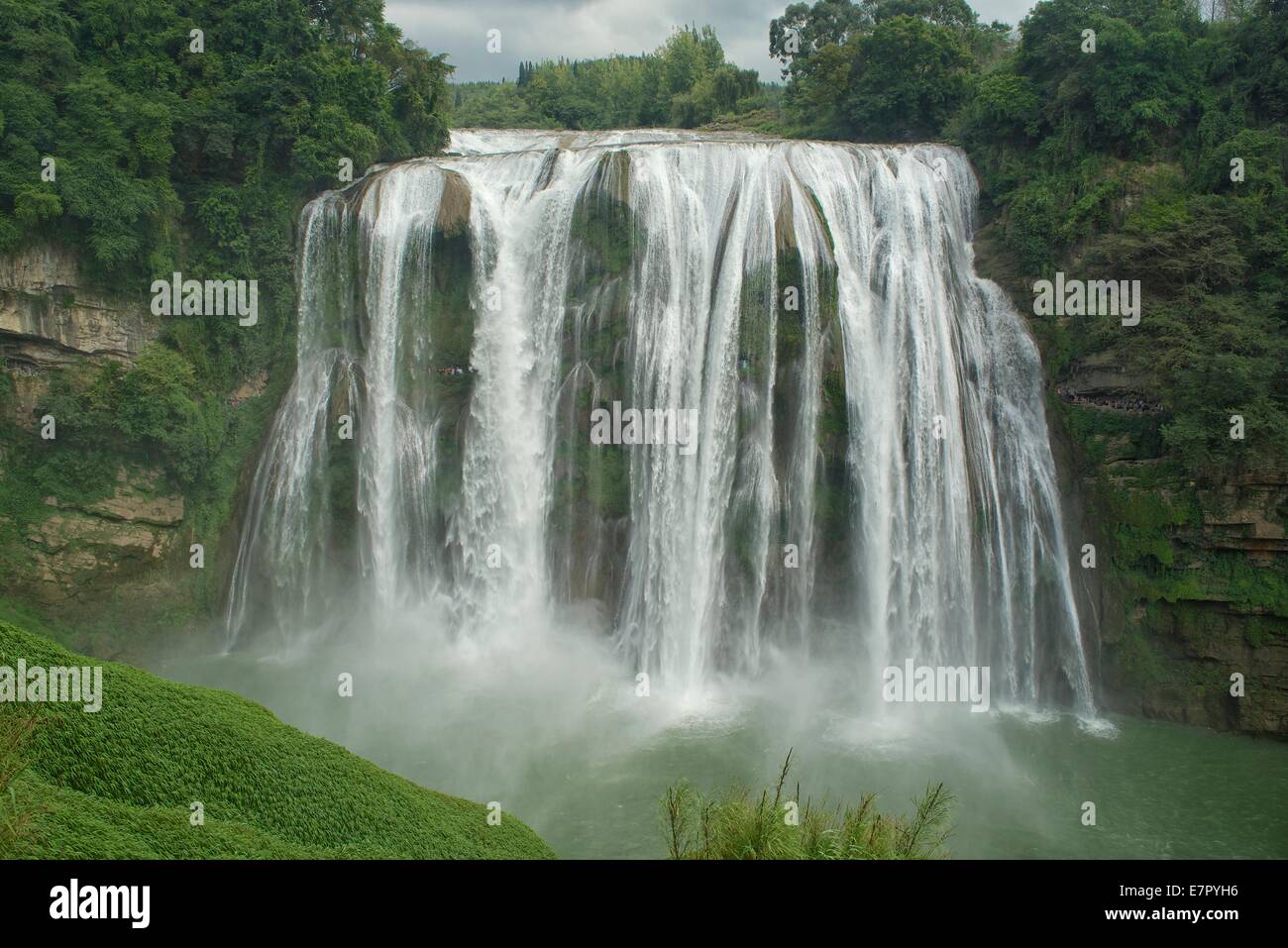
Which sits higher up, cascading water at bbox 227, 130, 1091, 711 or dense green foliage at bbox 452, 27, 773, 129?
dense green foliage at bbox 452, 27, 773, 129

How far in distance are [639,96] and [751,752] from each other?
98.1ft

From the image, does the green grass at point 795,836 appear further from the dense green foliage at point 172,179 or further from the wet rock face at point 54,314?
the wet rock face at point 54,314

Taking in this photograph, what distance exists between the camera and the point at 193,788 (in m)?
7.86

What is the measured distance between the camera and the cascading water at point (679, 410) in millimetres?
16562

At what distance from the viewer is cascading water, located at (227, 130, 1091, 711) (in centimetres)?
1656

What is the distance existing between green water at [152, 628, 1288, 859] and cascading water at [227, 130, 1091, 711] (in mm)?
1007

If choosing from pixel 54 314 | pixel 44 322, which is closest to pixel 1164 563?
pixel 54 314

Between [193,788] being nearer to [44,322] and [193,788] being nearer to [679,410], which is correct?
[679,410]

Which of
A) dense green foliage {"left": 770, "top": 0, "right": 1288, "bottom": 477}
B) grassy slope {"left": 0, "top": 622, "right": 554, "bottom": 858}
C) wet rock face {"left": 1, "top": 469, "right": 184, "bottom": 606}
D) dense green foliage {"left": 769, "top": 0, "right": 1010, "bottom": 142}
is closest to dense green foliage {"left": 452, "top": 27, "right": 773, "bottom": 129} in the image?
dense green foliage {"left": 769, "top": 0, "right": 1010, "bottom": 142}

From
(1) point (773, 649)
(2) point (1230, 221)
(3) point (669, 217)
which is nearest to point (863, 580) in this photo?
(1) point (773, 649)

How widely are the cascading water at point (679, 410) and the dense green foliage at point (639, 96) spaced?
16.1 metres

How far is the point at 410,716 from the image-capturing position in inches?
605

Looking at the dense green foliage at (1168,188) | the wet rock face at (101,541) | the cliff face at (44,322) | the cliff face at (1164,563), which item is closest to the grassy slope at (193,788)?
the wet rock face at (101,541)

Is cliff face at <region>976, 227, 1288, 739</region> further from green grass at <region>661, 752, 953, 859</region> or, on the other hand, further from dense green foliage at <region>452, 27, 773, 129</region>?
dense green foliage at <region>452, 27, 773, 129</region>
